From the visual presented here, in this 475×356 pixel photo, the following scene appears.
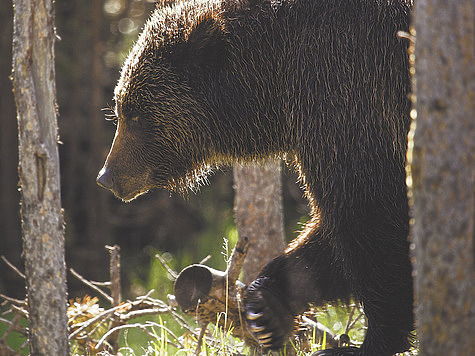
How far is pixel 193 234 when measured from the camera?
941cm

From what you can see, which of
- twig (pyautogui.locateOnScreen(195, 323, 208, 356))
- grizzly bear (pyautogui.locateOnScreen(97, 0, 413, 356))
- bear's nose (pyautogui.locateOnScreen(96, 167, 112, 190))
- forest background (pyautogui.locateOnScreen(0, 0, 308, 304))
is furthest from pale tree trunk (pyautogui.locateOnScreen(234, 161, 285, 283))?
forest background (pyautogui.locateOnScreen(0, 0, 308, 304))

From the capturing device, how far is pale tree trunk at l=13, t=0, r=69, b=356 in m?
2.78

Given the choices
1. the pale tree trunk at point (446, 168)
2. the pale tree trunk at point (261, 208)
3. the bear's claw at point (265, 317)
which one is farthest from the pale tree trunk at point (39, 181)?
the pale tree trunk at point (261, 208)

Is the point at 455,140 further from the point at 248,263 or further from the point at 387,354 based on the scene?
the point at 248,263

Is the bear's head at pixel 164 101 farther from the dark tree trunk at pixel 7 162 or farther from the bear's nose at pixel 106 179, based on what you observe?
the dark tree trunk at pixel 7 162

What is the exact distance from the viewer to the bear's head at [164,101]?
3.68 metres

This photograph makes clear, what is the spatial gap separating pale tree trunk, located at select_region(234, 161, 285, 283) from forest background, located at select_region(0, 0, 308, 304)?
287 cm

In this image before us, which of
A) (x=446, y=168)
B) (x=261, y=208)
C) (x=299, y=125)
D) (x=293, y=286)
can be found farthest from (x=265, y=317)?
(x=446, y=168)

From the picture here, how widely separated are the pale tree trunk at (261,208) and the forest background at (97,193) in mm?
2875

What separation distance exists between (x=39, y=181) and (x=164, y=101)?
1127mm

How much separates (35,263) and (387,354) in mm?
1844

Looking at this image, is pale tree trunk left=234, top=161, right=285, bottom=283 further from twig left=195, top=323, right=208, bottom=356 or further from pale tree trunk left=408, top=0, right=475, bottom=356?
pale tree trunk left=408, top=0, right=475, bottom=356

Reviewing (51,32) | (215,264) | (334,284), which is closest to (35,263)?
(51,32)

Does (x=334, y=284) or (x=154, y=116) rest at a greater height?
(x=154, y=116)
